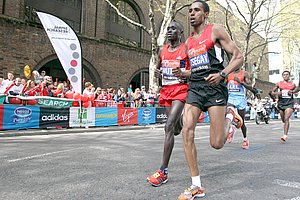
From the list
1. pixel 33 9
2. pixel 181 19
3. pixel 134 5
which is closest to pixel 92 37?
pixel 33 9

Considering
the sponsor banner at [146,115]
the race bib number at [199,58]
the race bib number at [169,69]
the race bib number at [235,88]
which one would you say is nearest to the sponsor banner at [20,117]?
the sponsor banner at [146,115]

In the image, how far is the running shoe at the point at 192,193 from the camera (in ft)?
8.73

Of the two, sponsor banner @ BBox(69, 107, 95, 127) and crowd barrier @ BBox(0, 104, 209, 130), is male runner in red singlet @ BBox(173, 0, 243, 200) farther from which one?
sponsor banner @ BBox(69, 107, 95, 127)

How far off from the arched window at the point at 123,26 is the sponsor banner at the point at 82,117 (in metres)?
10.6

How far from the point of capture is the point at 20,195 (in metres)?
2.79

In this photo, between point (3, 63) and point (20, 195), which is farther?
point (3, 63)

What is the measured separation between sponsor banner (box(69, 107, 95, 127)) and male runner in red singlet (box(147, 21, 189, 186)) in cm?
751

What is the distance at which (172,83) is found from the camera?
3.74m

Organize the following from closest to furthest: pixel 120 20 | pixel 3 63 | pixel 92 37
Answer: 1. pixel 3 63
2. pixel 92 37
3. pixel 120 20

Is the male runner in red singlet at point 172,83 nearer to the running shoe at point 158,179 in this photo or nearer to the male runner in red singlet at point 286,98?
the running shoe at point 158,179

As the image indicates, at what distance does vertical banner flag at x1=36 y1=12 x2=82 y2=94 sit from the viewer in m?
10.7

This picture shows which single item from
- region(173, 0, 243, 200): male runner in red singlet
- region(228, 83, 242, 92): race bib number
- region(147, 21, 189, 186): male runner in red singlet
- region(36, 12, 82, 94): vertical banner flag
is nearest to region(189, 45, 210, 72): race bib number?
region(173, 0, 243, 200): male runner in red singlet

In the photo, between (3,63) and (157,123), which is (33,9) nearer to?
Result: (3,63)

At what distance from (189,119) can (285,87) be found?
19.4ft
